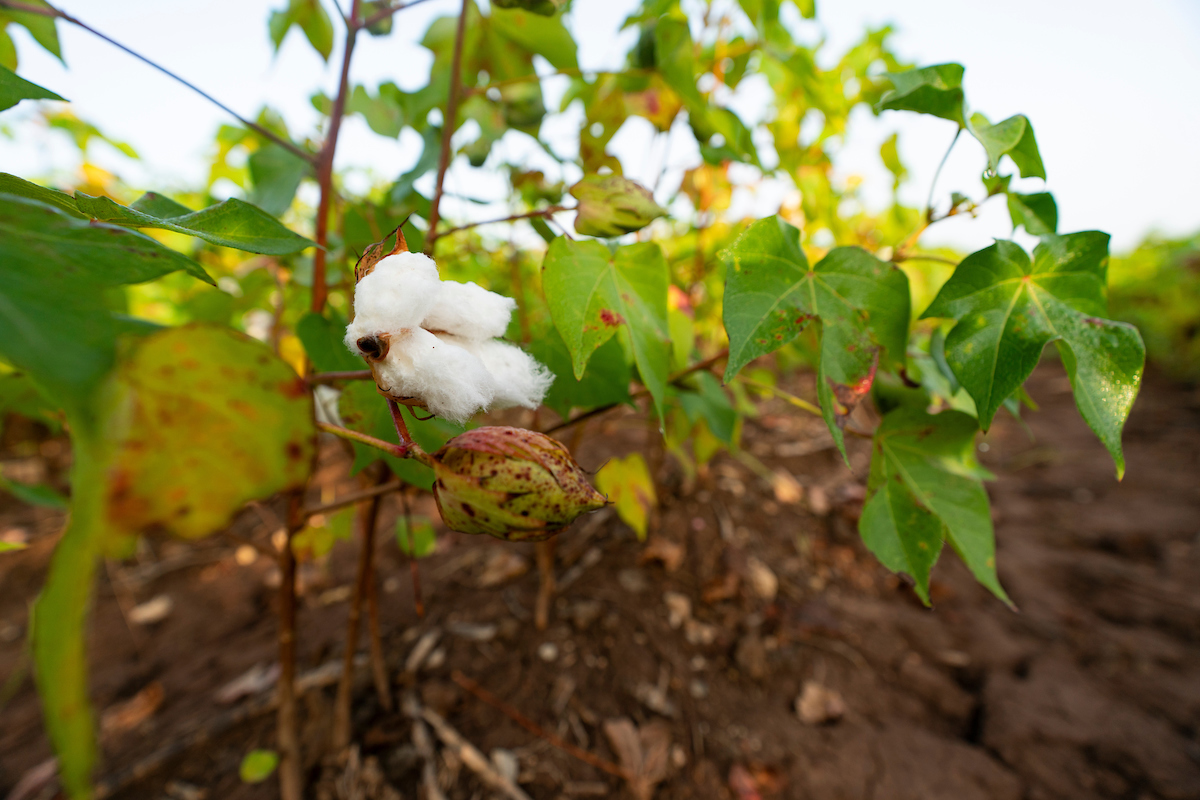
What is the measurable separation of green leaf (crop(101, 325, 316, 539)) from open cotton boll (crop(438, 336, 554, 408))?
126 mm

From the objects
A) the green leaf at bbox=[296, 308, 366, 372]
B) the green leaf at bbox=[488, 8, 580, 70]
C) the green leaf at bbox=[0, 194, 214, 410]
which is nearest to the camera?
the green leaf at bbox=[0, 194, 214, 410]

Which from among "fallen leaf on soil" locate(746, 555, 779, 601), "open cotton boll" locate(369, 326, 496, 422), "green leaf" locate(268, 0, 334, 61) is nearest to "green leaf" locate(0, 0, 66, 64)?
"green leaf" locate(268, 0, 334, 61)

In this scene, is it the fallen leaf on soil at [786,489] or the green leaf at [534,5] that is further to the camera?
the fallen leaf on soil at [786,489]

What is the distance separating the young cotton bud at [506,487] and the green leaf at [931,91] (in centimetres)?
46

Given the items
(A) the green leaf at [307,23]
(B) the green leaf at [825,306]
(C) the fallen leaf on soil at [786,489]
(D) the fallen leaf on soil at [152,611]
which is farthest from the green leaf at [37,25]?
(C) the fallen leaf on soil at [786,489]

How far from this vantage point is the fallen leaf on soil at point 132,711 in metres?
0.95

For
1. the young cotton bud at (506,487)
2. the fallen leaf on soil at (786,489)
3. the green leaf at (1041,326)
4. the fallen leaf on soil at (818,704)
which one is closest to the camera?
the young cotton bud at (506,487)

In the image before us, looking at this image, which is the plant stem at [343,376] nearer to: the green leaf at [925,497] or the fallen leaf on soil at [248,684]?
the green leaf at [925,497]

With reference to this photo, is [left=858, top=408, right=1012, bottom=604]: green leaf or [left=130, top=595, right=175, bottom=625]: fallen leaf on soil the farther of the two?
[left=130, top=595, right=175, bottom=625]: fallen leaf on soil

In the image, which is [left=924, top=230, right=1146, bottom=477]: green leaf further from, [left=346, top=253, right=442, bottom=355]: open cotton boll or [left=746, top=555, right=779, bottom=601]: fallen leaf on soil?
[left=746, top=555, right=779, bottom=601]: fallen leaf on soil

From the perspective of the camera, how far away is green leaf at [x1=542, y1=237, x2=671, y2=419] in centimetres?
43

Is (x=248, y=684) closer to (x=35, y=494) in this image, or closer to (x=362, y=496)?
(x=35, y=494)

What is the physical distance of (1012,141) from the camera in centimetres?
45

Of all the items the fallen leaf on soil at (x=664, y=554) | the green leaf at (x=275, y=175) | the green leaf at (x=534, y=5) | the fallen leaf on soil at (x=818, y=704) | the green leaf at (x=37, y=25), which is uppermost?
the green leaf at (x=534, y=5)
